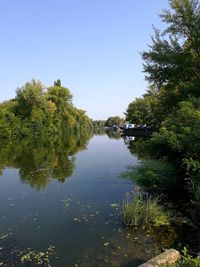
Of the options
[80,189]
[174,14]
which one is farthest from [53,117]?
[80,189]

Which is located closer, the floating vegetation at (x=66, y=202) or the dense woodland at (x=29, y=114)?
the floating vegetation at (x=66, y=202)

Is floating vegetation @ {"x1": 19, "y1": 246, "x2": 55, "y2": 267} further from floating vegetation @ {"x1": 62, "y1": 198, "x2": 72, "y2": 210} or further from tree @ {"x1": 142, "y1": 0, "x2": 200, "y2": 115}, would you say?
tree @ {"x1": 142, "y1": 0, "x2": 200, "y2": 115}

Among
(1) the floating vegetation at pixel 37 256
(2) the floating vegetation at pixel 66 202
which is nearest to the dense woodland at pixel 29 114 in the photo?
(2) the floating vegetation at pixel 66 202

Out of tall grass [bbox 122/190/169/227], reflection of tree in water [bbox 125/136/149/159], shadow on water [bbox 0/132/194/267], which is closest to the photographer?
shadow on water [bbox 0/132/194/267]

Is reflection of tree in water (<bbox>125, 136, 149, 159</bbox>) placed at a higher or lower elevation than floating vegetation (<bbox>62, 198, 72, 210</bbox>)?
higher

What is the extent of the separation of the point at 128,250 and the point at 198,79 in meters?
19.6

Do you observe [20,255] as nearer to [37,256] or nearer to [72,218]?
[37,256]

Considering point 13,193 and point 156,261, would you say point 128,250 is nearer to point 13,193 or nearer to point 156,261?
point 156,261

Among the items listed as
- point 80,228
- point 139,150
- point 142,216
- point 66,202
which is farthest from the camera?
point 139,150

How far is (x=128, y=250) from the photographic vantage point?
969 centimetres

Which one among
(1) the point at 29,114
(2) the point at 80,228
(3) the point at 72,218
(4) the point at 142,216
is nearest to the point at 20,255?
(2) the point at 80,228

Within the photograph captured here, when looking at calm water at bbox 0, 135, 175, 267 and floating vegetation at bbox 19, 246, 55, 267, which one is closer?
floating vegetation at bbox 19, 246, 55, 267

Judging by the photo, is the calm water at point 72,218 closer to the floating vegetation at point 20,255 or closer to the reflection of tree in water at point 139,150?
the floating vegetation at point 20,255

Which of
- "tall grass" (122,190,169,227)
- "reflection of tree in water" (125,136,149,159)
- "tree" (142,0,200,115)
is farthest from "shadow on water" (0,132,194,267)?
"tree" (142,0,200,115)
